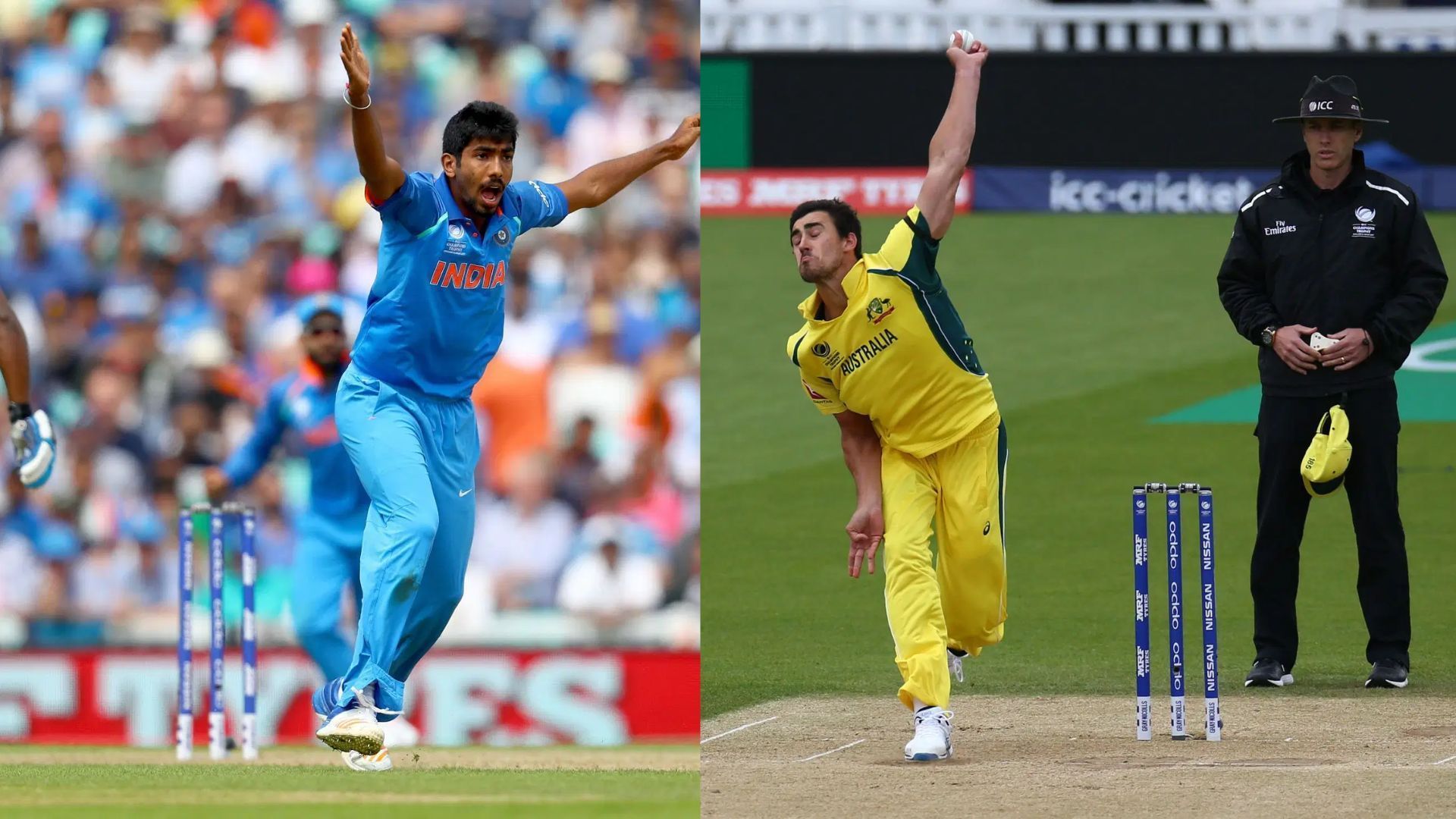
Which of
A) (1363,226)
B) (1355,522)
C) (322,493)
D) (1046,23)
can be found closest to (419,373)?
(322,493)

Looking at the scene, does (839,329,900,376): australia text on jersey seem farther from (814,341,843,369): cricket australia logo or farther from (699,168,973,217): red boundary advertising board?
(699,168,973,217): red boundary advertising board

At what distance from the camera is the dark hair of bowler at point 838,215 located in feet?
20.9

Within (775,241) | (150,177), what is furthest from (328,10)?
(775,241)

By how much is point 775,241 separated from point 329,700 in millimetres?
14377

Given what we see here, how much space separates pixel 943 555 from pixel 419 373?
1.80 metres

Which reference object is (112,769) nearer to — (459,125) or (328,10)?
(459,125)

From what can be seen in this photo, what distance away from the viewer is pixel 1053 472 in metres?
13.2

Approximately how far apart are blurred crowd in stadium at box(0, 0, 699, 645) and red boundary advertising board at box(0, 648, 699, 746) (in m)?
0.69

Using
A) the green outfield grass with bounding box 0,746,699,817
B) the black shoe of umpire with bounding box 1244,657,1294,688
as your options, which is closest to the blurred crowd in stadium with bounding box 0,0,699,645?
the green outfield grass with bounding box 0,746,699,817

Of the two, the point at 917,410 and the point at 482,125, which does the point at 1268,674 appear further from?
the point at 482,125

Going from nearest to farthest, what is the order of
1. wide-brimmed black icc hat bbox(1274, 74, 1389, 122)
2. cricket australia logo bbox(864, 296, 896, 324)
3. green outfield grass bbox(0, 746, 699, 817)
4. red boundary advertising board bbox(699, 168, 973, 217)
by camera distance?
green outfield grass bbox(0, 746, 699, 817) < cricket australia logo bbox(864, 296, 896, 324) < wide-brimmed black icc hat bbox(1274, 74, 1389, 122) < red boundary advertising board bbox(699, 168, 973, 217)

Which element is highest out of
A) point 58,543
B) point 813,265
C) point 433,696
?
point 813,265

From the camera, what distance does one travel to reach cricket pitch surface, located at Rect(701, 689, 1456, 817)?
18.4 ft

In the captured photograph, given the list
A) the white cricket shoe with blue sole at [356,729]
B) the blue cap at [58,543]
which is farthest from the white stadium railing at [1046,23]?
the white cricket shoe with blue sole at [356,729]
